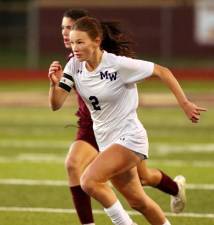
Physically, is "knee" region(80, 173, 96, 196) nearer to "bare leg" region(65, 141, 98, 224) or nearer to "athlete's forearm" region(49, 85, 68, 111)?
"athlete's forearm" region(49, 85, 68, 111)

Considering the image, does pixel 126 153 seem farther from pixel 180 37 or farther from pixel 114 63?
pixel 180 37

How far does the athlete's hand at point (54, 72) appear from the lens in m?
7.65

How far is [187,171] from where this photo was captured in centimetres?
1216

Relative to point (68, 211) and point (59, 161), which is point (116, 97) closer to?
point (68, 211)

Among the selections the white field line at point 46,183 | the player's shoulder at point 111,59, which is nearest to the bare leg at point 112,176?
the player's shoulder at point 111,59

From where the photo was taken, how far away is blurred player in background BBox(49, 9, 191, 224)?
8336 mm

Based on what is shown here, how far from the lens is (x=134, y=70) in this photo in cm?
762

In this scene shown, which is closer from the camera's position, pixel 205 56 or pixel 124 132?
pixel 124 132

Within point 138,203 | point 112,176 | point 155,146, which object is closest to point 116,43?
point 112,176

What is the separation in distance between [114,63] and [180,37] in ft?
83.6

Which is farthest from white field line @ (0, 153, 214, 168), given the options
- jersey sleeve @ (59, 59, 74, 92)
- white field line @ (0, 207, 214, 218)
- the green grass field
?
jersey sleeve @ (59, 59, 74, 92)

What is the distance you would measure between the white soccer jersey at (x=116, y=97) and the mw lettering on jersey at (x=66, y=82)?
0.65 feet

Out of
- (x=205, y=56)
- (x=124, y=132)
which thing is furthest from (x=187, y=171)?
(x=205, y=56)

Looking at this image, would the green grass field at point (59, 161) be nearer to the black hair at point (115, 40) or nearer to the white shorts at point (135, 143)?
the black hair at point (115, 40)
